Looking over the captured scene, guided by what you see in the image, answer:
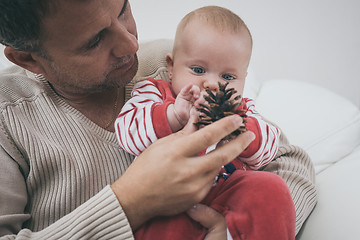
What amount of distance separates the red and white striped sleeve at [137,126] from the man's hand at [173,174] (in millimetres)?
89

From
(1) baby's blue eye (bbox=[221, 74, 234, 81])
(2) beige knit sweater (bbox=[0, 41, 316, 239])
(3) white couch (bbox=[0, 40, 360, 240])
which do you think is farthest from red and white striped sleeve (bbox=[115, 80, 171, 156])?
(3) white couch (bbox=[0, 40, 360, 240])

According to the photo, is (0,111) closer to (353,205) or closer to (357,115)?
(353,205)

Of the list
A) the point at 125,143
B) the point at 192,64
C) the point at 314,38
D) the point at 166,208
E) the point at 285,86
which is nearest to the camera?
the point at 166,208

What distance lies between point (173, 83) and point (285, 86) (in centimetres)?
89

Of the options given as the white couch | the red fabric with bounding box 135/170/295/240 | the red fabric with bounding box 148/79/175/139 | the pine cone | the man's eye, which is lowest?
the white couch

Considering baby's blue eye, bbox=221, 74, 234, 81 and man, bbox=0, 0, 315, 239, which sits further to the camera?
baby's blue eye, bbox=221, 74, 234, 81

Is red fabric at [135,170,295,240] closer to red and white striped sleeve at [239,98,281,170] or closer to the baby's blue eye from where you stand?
red and white striped sleeve at [239,98,281,170]

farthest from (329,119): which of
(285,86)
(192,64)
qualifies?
(192,64)

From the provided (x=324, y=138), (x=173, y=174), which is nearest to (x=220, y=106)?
(x=173, y=174)

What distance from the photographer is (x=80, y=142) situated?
0.88 meters

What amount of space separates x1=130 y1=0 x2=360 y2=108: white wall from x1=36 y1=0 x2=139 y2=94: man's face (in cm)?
129

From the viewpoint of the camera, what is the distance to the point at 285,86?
162 cm

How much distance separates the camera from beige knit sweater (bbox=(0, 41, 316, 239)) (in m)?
0.69

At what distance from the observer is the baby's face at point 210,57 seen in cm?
91
